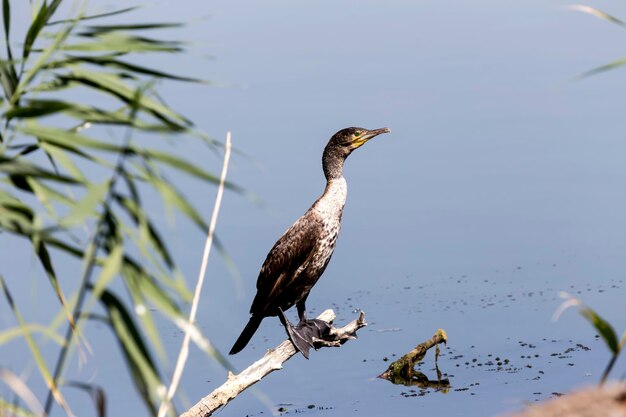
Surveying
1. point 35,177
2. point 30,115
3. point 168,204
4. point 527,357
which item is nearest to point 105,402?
point 168,204

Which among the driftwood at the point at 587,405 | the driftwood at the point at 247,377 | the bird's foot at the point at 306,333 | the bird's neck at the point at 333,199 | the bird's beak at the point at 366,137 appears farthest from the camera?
the bird's beak at the point at 366,137

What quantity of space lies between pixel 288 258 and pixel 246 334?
2.27 feet

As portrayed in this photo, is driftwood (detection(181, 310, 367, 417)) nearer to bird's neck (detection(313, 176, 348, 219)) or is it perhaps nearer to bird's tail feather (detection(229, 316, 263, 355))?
bird's tail feather (detection(229, 316, 263, 355))

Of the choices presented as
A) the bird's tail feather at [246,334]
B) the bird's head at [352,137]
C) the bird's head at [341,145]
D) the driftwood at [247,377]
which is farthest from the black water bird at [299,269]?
the bird's head at [352,137]

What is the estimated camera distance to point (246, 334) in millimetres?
7555

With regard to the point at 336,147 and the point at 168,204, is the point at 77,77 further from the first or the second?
the point at 336,147

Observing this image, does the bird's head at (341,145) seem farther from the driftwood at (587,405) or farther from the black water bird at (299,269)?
the driftwood at (587,405)

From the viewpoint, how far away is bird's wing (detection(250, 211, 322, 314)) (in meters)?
7.28

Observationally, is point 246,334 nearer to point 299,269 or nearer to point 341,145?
point 299,269

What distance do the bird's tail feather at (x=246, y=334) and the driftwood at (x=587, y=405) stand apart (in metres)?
5.07

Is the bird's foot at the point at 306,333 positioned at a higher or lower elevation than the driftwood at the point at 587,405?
lower

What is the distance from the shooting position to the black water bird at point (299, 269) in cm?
728

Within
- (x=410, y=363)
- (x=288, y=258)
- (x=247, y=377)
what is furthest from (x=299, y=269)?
(x=410, y=363)

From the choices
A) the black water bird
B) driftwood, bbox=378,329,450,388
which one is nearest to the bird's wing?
the black water bird
